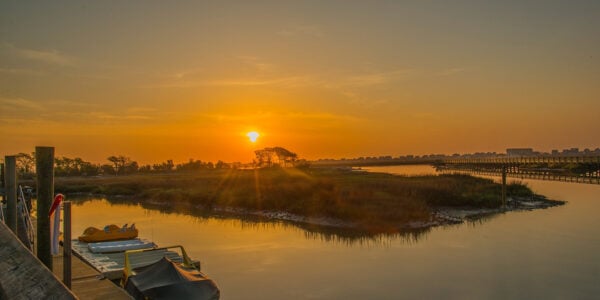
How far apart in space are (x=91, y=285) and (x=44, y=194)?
5.12 m

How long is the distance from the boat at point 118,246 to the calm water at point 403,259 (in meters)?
3.07

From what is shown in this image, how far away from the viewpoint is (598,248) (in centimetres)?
2467

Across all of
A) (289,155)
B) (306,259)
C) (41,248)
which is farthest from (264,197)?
(289,155)

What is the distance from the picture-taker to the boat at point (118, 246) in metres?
20.4

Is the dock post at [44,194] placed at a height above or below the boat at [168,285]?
above

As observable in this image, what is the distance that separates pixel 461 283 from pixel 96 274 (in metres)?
14.0

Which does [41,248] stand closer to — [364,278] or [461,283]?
[364,278]

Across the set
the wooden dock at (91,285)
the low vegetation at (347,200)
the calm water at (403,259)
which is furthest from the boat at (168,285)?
the low vegetation at (347,200)

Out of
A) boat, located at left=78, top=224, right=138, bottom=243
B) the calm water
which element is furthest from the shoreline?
boat, located at left=78, top=224, right=138, bottom=243

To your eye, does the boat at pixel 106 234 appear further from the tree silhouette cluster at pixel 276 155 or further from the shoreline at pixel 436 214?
the tree silhouette cluster at pixel 276 155

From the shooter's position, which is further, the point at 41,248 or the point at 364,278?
the point at 364,278

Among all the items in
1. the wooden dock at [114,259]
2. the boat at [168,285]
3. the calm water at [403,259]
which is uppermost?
the boat at [168,285]

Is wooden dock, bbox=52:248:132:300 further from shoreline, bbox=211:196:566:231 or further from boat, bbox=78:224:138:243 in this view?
shoreline, bbox=211:196:566:231

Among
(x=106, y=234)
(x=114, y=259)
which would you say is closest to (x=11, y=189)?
(x=114, y=259)
